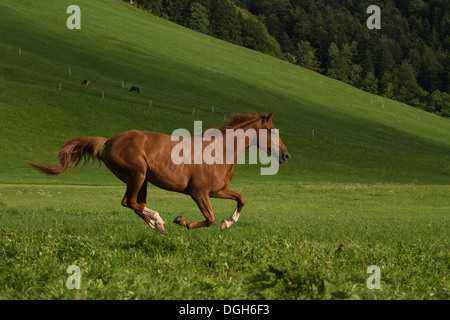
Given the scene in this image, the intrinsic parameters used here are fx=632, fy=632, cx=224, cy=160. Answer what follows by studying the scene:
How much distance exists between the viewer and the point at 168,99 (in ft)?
268

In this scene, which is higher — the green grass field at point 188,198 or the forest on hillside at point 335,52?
the forest on hillside at point 335,52

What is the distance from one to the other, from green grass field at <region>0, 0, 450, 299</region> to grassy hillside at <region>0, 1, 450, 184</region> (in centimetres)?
34

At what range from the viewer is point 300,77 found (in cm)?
11825

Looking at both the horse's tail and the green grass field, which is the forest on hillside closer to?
the green grass field

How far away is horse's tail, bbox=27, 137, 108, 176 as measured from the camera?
12.2 metres

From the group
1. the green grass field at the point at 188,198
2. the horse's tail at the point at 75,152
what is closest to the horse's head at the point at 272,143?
the green grass field at the point at 188,198

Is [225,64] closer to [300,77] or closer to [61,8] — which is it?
[300,77]

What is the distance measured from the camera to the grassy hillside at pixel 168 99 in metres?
62.9

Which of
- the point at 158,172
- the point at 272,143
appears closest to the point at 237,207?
the point at 272,143

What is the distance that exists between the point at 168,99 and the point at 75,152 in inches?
2747

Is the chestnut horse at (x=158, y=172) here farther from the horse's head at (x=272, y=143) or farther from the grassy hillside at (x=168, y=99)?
the grassy hillside at (x=168, y=99)

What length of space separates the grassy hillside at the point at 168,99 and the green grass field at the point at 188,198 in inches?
13.5
